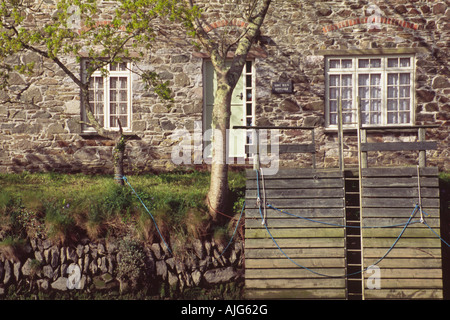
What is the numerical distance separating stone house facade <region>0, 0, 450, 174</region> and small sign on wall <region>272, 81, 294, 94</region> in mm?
21

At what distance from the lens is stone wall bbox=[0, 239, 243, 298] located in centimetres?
780

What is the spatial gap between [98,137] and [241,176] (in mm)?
3292

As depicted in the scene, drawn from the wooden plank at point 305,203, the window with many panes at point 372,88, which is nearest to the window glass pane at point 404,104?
the window with many panes at point 372,88

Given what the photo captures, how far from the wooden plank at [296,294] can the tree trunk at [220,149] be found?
1.61m

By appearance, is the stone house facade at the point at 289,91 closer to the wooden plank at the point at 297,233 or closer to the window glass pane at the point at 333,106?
the window glass pane at the point at 333,106

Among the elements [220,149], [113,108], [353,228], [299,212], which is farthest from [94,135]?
[353,228]

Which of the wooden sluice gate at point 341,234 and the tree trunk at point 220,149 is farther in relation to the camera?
the tree trunk at point 220,149

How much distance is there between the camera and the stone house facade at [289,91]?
11.2m

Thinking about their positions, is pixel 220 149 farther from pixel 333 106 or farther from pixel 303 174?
pixel 333 106

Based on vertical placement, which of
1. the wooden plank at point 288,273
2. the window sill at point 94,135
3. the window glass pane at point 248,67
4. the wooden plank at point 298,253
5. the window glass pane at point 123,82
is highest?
the window glass pane at point 248,67

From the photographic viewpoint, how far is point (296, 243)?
7660 millimetres

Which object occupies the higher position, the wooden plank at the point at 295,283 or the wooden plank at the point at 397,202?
the wooden plank at the point at 397,202

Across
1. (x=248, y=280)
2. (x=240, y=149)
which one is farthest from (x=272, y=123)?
(x=248, y=280)

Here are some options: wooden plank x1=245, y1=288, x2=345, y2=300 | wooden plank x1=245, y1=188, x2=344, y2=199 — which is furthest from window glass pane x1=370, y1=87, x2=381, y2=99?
wooden plank x1=245, y1=288, x2=345, y2=300
